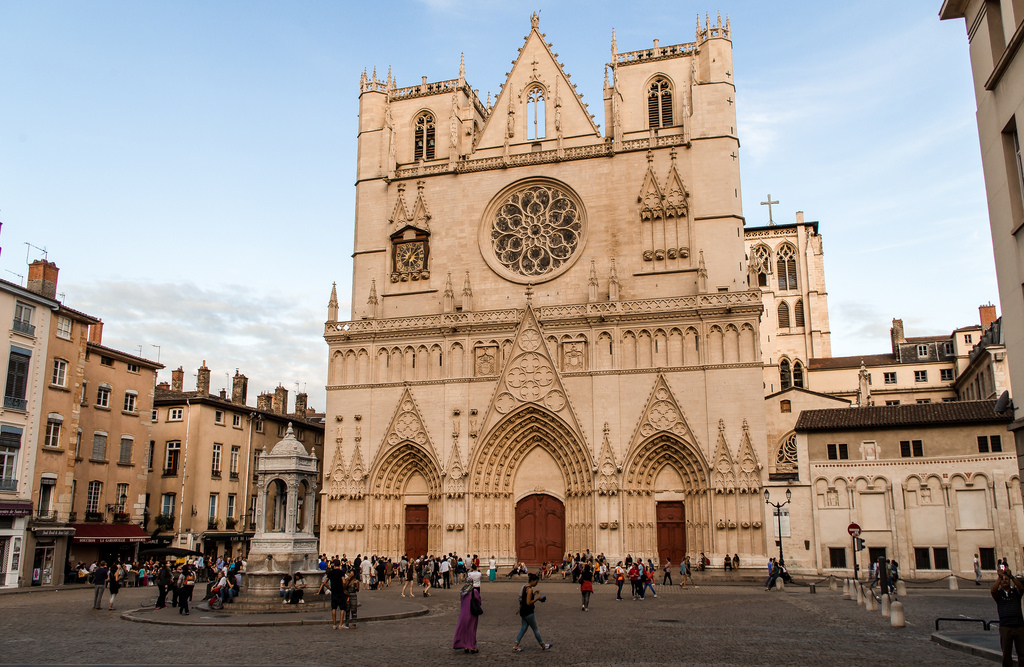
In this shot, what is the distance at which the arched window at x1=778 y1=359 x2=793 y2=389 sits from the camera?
2611 inches

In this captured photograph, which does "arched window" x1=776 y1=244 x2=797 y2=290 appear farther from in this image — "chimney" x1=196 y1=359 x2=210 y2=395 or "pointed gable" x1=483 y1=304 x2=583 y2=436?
"chimney" x1=196 y1=359 x2=210 y2=395

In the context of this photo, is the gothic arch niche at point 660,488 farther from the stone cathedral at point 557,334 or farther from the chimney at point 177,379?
the chimney at point 177,379

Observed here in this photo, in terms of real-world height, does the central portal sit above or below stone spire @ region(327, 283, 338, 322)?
below

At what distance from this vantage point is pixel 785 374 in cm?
6681

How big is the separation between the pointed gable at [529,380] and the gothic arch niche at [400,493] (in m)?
3.84

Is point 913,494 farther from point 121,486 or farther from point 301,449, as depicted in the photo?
point 121,486

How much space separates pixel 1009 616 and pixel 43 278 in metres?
38.5

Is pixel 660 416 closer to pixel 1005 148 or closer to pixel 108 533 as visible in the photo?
pixel 1005 148

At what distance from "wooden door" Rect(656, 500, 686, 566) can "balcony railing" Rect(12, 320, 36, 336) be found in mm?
27503

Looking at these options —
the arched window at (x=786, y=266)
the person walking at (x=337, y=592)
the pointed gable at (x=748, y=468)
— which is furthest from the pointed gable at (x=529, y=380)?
the arched window at (x=786, y=266)

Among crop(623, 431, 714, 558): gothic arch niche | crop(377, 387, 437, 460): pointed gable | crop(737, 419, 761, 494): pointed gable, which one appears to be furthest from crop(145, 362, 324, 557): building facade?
crop(737, 419, 761, 494): pointed gable

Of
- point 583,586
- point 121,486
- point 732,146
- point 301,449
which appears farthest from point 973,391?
point 121,486

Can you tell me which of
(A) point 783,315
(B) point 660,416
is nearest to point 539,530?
(B) point 660,416

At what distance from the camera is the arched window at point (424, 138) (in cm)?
4531
